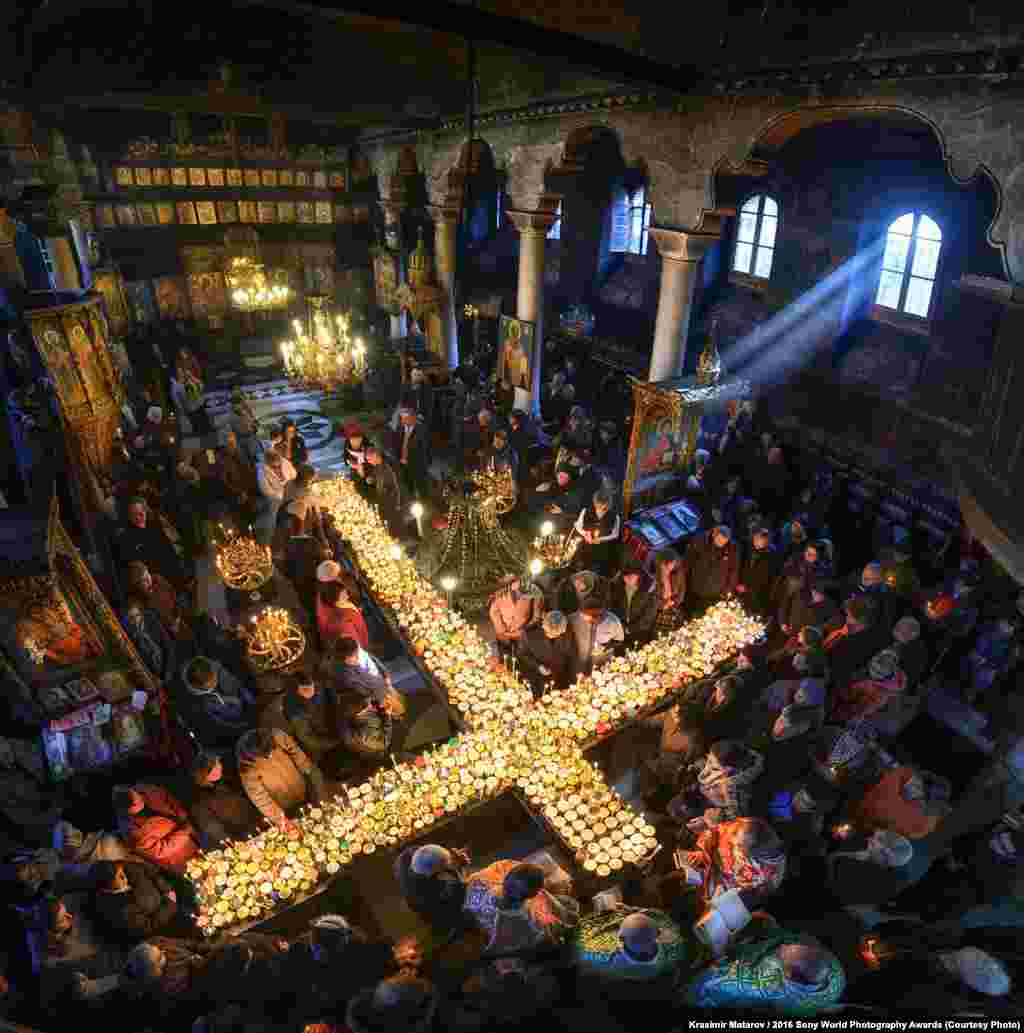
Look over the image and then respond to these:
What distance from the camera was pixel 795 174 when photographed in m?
12.1

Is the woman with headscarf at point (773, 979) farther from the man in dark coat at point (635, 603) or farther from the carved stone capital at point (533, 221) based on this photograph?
Answer: the carved stone capital at point (533, 221)

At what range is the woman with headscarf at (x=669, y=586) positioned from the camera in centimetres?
754

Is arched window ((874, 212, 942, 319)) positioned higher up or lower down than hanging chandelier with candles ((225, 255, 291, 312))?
higher up

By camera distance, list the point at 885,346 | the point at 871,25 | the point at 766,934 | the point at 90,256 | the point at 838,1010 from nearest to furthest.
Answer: the point at 838,1010 < the point at 766,934 < the point at 871,25 < the point at 885,346 < the point at 90,256

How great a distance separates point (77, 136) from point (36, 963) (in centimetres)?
1781

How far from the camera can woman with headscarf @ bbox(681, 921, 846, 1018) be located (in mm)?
3309

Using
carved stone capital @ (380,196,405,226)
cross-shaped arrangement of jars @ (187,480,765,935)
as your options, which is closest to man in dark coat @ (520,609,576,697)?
cross-shaped arrangement of jars @ (187,480,765,935)

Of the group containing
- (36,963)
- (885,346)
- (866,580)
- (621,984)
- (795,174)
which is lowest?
(36,963)

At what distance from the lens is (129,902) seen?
13.4 ft

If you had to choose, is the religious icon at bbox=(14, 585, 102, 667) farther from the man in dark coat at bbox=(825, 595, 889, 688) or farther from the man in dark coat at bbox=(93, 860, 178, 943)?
the man in dark coat at bbox=(825, 595, 889, 688)

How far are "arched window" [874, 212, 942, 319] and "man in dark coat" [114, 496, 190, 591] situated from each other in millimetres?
12529

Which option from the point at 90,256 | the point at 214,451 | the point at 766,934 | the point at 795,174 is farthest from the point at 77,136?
the point at 766,934

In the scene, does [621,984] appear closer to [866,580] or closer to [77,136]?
[866,580]

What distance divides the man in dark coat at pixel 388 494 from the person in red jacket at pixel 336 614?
249 cm
